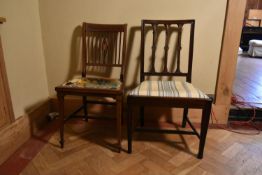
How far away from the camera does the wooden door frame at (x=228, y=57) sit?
5.08 ft

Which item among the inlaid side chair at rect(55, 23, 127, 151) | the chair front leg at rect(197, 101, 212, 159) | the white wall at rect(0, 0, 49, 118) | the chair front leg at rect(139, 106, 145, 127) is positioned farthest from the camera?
the chair front leg at rect(139, 106, 145, 127)

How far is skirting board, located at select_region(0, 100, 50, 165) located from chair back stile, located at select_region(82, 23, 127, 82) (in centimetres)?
50

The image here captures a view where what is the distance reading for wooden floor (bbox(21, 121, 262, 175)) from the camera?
49.1 inches

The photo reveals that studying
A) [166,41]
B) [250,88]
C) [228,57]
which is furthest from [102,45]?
[250,88]

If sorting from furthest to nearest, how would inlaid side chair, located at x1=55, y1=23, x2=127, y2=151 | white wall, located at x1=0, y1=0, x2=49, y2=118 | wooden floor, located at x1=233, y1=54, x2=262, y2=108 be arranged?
1. wooden floor, located at x1=233, y1=54, x2=262, y2=108
2. inlaid side chair, located at x1=55, y1=23, x2=127, y2=151
3. white wall, located at x1=0, y1=0, x2=49, y2=118

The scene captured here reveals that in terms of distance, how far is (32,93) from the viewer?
164 centimetres

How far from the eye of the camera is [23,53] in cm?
150

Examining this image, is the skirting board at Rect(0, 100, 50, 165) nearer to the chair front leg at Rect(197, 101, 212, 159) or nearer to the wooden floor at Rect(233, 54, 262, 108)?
the chair front leg at Rect(197, 101, 212, 159)

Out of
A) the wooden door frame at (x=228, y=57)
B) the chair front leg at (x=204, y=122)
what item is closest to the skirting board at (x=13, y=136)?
the chair front leg at (x=204, y=122)

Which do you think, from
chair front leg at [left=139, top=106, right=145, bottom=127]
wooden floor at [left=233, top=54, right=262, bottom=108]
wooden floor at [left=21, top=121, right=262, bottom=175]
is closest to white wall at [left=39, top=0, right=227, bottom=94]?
chair front leg at [left=139, top=106, right=145, bottom=127]

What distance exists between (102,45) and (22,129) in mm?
852

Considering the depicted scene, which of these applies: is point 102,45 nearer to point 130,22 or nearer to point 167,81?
point 130,22

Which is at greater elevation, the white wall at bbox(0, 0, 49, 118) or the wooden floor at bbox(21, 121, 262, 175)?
the white wall at bbox(0, 0, 49, 118)

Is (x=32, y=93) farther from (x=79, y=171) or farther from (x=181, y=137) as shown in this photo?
(x=181, y=137)
